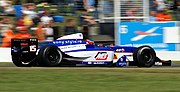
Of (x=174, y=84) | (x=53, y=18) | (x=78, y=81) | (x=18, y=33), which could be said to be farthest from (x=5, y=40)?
(x=174, y=84)

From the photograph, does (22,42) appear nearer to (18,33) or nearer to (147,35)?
(18,33)

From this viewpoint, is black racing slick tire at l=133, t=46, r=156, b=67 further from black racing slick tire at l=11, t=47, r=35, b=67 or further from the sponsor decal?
black racing slick tire at l=11, t=47, r=35, b=67

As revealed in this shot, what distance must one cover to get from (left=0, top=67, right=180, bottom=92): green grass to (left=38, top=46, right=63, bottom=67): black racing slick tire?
0.58 meters

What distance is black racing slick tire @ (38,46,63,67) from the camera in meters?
11.3

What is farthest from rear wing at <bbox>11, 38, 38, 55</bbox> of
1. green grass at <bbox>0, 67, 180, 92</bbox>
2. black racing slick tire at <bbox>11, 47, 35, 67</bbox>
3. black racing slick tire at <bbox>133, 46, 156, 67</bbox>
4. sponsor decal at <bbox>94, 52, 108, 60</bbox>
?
black racing slick tire at <bbox>133, 46, 156, 67</bbox>

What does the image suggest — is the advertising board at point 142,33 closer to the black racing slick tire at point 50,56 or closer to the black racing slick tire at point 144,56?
the black racing slick tire at point 144,56

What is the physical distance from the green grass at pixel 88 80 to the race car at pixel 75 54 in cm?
83

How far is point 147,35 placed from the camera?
1705 centimetres

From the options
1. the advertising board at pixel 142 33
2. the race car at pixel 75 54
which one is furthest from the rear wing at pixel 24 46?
the advertising board at pixel 142 33

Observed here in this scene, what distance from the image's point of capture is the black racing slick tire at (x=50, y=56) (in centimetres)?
1133

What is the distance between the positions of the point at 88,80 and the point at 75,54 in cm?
296

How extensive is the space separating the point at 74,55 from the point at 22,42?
4.61 feet

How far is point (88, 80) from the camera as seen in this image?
902cm

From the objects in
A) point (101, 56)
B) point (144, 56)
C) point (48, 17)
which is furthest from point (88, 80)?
point (48, 17)
